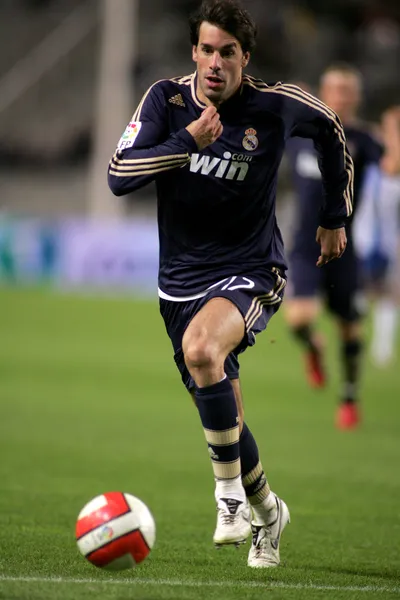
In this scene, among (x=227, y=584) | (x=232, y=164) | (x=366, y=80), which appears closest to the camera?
(x=227, y=584)

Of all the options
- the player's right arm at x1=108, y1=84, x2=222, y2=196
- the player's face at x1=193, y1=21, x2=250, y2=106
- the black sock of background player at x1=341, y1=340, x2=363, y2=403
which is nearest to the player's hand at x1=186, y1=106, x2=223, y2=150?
the player's right arm at x1=108, y1=84, x2=222, y2=196

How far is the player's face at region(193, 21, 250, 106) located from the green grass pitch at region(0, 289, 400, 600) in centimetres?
168

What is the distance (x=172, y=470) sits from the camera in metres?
8.83

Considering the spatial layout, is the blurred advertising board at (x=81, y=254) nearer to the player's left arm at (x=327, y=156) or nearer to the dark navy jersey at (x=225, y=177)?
the player's left arm at (x=327, y=156)

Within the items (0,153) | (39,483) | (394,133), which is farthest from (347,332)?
(0,153)

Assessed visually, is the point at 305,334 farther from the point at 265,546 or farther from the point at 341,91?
the point at 265,546

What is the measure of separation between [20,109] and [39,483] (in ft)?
99.1

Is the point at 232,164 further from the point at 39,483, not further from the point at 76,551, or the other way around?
the point at 39,483

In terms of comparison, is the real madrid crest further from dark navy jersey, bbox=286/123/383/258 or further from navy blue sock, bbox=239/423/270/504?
dark navy jersey, bbox=286/123/383/258

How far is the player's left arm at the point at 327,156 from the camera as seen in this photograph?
19.1 feet

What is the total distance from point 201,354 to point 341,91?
572 centimetres

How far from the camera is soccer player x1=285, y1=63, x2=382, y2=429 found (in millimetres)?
10711

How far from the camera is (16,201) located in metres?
35.4

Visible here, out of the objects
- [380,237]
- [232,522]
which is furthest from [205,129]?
[380,237]
